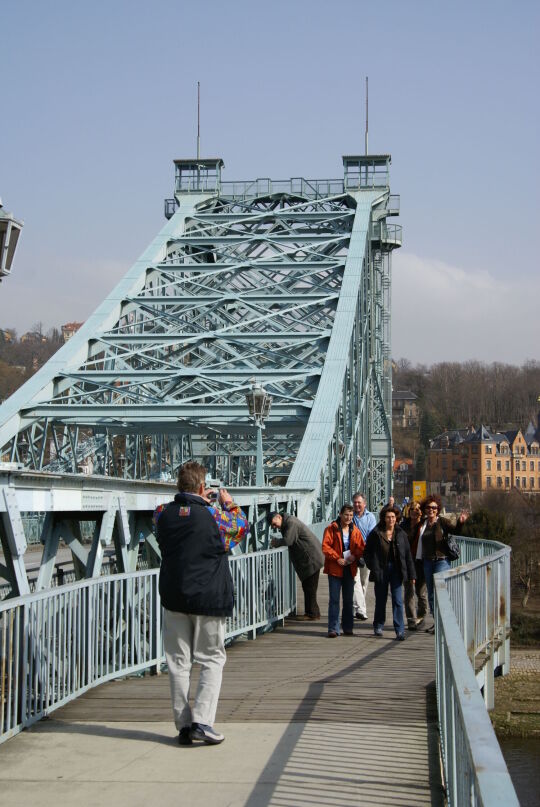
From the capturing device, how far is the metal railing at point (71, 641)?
670 cm

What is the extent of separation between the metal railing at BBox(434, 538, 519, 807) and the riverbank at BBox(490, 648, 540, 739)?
90cm

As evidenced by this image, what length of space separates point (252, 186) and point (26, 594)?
37.3 meters

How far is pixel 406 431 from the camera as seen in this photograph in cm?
16262

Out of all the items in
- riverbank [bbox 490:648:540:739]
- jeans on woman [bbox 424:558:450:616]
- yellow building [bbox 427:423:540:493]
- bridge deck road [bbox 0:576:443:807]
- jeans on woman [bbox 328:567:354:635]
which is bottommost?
riverbank [bbox 490:648:540:739]

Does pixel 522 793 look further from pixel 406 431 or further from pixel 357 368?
pixel 406 431

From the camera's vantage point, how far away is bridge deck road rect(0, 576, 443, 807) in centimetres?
538

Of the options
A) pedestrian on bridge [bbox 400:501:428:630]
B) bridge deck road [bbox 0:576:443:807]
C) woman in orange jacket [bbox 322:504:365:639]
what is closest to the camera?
bridge deck road [bbox 0:576:443:807]

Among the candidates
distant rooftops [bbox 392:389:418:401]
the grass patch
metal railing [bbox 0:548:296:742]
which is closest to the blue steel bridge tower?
the grass patch

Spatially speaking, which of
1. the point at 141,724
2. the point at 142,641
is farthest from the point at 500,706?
the point at 141,724

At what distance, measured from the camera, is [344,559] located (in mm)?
11852

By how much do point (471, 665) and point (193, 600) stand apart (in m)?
2.49

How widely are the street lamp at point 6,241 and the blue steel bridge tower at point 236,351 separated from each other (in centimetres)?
1429

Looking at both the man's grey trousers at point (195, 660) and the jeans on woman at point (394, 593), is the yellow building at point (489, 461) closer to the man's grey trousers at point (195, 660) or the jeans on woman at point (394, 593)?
the jeans on woman at point (394, 593)

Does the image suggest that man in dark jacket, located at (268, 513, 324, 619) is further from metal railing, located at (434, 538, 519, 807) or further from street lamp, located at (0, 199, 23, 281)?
street lamp, located at (0, 199, 23, 281)
